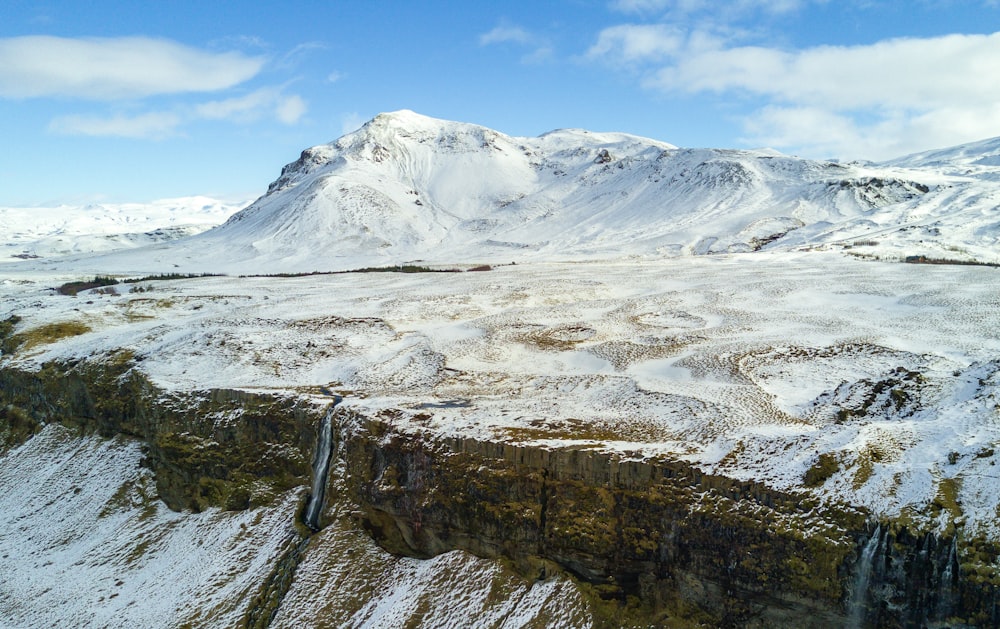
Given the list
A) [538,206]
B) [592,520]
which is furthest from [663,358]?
[538,206]

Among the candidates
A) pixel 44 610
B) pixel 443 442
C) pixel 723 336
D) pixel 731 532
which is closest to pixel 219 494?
pixel 44 610

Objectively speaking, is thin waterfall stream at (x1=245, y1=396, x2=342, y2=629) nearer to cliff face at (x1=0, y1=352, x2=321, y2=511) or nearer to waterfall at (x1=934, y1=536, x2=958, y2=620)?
cliff face at (x1=0, y1=352, x2=321, y2=511)

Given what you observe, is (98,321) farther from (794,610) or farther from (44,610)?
(794,610)

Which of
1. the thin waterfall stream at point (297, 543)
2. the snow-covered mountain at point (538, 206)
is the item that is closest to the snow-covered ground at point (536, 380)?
the thin waterfall stream at point (297, 543)

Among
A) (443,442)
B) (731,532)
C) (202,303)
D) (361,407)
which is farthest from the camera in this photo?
(202,303)

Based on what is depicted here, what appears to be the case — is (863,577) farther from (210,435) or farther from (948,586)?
(210,435)

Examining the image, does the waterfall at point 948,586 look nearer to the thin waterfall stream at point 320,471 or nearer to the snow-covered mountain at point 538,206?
the thin waterfall stream at point 320,471

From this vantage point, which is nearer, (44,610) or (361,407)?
(44,610)

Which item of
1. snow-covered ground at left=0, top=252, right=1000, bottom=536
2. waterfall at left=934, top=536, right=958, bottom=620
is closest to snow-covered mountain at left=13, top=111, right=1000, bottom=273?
snow-covered ground at left=0, top=252, right=1000, bottom=536
